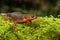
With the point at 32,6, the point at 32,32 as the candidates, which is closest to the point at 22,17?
the point at 32,32

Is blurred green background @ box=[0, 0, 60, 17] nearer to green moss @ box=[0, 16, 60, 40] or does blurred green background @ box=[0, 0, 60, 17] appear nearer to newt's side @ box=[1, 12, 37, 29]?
newt's side @ box=[1, 12, 37, 29]

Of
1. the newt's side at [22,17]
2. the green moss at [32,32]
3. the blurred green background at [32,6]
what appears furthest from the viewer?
the blurred green background at [32,6]

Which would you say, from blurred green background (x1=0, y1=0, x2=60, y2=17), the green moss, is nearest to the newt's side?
the green moss

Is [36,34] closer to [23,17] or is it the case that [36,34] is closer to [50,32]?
[50,32]

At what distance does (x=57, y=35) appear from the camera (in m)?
3.16

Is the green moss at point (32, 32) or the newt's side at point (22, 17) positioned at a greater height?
the newt's side at point (22, 17)

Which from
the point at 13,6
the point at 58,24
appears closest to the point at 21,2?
the point at 13,6

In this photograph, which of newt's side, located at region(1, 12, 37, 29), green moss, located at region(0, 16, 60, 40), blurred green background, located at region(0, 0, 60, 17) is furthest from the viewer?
blurred green background, located at region(0, 0, 60, 17)

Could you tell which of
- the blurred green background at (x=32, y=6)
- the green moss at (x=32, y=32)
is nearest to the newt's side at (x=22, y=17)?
the green moss at (x=32, y=32)

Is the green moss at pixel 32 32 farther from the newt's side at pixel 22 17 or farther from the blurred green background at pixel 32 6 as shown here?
the blurred green background at pixel 32 6

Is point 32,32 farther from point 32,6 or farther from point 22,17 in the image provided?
point 32,6

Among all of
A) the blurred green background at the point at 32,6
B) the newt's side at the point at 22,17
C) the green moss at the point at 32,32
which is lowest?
the blurred green background at the point at 32,6

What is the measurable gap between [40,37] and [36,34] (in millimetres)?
77

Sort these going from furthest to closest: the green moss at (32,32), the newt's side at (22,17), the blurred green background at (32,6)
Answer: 1. the blurred green background at (32,6)
2. the newt's side at (22,17)
3. the green moss at (32,32)
